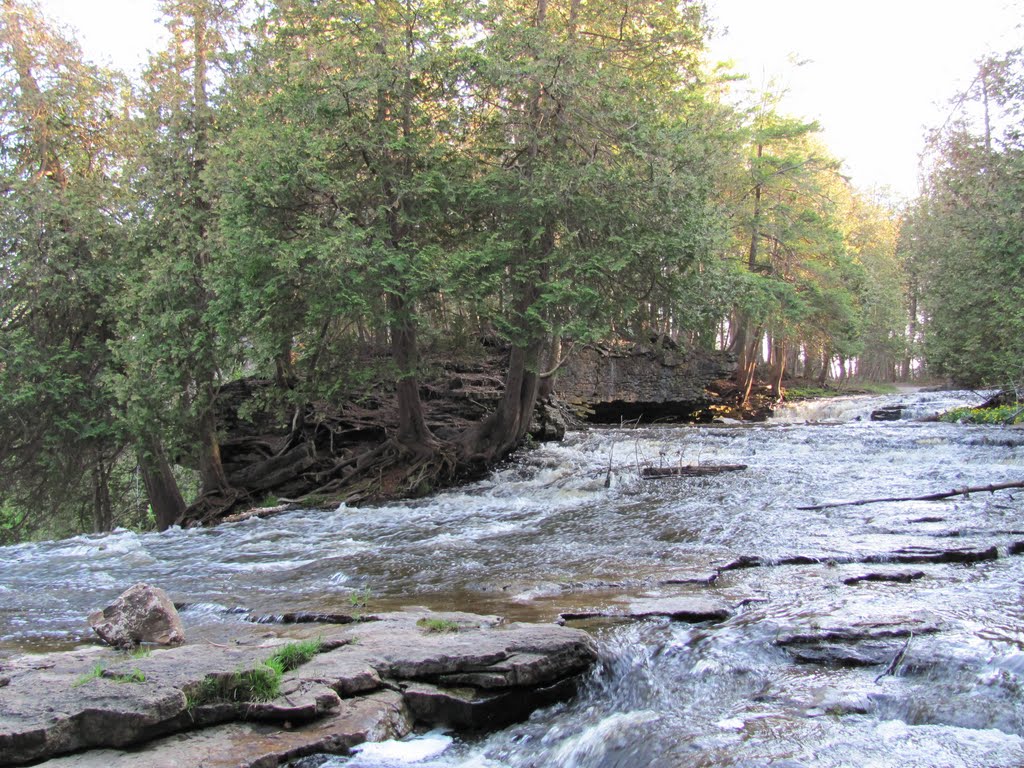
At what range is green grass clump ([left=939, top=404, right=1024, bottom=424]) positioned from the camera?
1570 cm

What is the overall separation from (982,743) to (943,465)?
33.4 feet

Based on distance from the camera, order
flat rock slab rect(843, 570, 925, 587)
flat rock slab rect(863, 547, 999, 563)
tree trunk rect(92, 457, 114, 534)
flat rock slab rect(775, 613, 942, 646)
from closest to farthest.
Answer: flat rock slab rect(775, 613, 942, 646), flat rock slab rect(843, 570, 925, 587), flat rock slab rect(863, 547, 999, 563), tree trunk rect(92, 457, 114, 534)

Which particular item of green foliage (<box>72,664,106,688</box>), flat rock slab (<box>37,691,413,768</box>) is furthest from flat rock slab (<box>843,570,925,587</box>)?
green foliage (<box>72,664,106,688</box>)

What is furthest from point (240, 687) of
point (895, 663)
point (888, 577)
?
point (888, 577)

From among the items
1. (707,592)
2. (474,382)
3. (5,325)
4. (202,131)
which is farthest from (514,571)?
(5,325)

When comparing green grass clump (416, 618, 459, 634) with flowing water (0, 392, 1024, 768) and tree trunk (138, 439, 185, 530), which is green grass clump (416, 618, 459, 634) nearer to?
flowing water (0, 392, 1024, 768)

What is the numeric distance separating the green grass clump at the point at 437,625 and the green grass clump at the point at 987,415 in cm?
1519

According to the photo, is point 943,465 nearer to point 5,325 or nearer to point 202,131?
point 202,131

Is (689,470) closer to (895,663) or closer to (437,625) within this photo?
(437,625)

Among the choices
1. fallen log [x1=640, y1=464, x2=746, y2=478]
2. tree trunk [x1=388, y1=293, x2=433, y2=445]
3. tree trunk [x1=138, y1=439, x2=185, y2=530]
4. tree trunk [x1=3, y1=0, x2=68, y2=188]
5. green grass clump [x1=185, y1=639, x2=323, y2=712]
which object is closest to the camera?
green grass clump [x1=185, y1=639, x2=323, y2=712]

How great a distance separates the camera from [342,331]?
42.9 feet

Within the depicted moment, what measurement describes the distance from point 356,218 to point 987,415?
15.3m

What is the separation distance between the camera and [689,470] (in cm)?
1272

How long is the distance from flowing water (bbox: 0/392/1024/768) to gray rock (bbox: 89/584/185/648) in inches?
18.6
